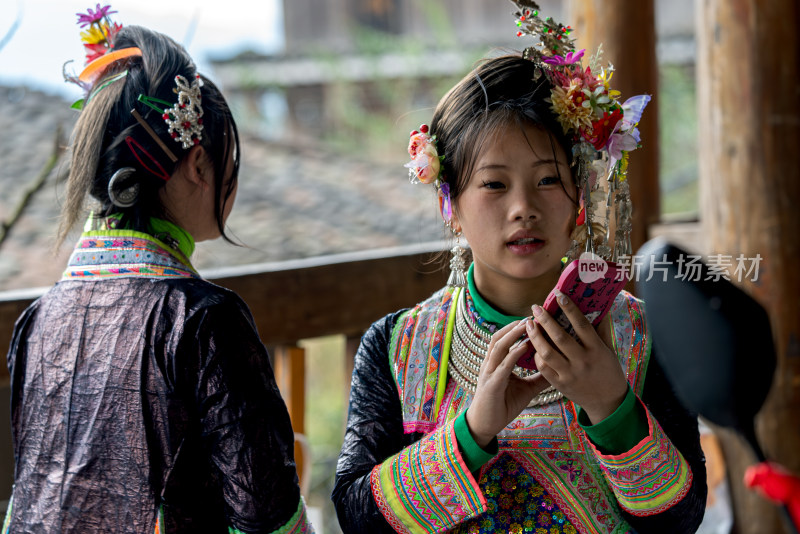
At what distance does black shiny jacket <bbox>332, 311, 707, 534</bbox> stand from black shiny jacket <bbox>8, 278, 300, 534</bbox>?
0.34 ft

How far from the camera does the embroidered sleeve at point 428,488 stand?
4.23 ft

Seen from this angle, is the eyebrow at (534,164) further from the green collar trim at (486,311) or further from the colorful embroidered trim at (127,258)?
the colorful embroidered trim at (127,258)

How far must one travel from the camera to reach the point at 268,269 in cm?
241

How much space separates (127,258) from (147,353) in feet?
0.62

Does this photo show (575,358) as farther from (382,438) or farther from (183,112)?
(183,112)

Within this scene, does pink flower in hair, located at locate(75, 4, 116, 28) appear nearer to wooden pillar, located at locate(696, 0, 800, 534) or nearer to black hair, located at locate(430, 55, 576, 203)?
black hair, located at locate(430, 55, 576, 203)

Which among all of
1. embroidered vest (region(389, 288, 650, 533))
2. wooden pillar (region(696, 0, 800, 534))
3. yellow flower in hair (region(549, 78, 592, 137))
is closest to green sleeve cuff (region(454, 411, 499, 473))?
embroidered vest (region(389, 288, 650, 533))

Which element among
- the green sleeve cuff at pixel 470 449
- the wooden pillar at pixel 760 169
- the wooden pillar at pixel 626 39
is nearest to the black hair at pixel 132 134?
the green sleeve cuff at pixel 470 449

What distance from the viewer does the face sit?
4.42 ft

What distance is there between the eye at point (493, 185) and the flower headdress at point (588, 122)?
0.14 metres

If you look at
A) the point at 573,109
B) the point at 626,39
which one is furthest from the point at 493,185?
the point at 626,39

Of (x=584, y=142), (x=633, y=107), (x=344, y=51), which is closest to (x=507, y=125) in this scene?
(x=584, y=142)

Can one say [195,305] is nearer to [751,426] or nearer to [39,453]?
[39,453]

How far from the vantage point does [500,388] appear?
123 centimetres
